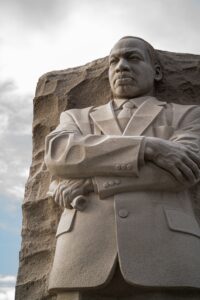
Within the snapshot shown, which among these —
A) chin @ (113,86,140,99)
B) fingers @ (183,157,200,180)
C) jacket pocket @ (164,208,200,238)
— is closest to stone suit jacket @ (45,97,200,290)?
jacket pocket @ (164,208,200,238)

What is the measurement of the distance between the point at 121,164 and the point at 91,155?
10.4 inches

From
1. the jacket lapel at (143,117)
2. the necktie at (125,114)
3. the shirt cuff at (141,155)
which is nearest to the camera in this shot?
the shirt cuff at (141,155)

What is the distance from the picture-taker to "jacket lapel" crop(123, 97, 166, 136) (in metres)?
4.57

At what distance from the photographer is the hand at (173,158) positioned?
4191 millimetres

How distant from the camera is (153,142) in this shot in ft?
13.9

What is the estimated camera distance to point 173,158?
4191 millimetres

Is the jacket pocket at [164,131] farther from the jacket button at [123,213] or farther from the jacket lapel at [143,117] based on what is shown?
the jacket button at [123,213]

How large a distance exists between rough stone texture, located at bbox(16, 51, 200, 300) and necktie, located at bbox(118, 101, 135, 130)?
2.21 ft

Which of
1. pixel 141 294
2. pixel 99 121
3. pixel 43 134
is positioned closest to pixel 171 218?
pixel 141 294

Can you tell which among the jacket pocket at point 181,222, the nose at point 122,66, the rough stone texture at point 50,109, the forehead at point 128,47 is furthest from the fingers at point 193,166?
the forehead at point 128,47

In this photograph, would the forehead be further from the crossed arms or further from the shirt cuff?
the shirt cuff

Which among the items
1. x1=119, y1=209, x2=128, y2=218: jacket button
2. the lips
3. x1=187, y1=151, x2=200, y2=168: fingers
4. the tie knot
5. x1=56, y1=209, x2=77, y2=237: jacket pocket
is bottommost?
x1=56, y1=209, x2=77, y2=237: jacket pocket

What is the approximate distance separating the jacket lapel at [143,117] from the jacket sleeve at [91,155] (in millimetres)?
289

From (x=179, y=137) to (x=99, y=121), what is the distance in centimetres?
74
